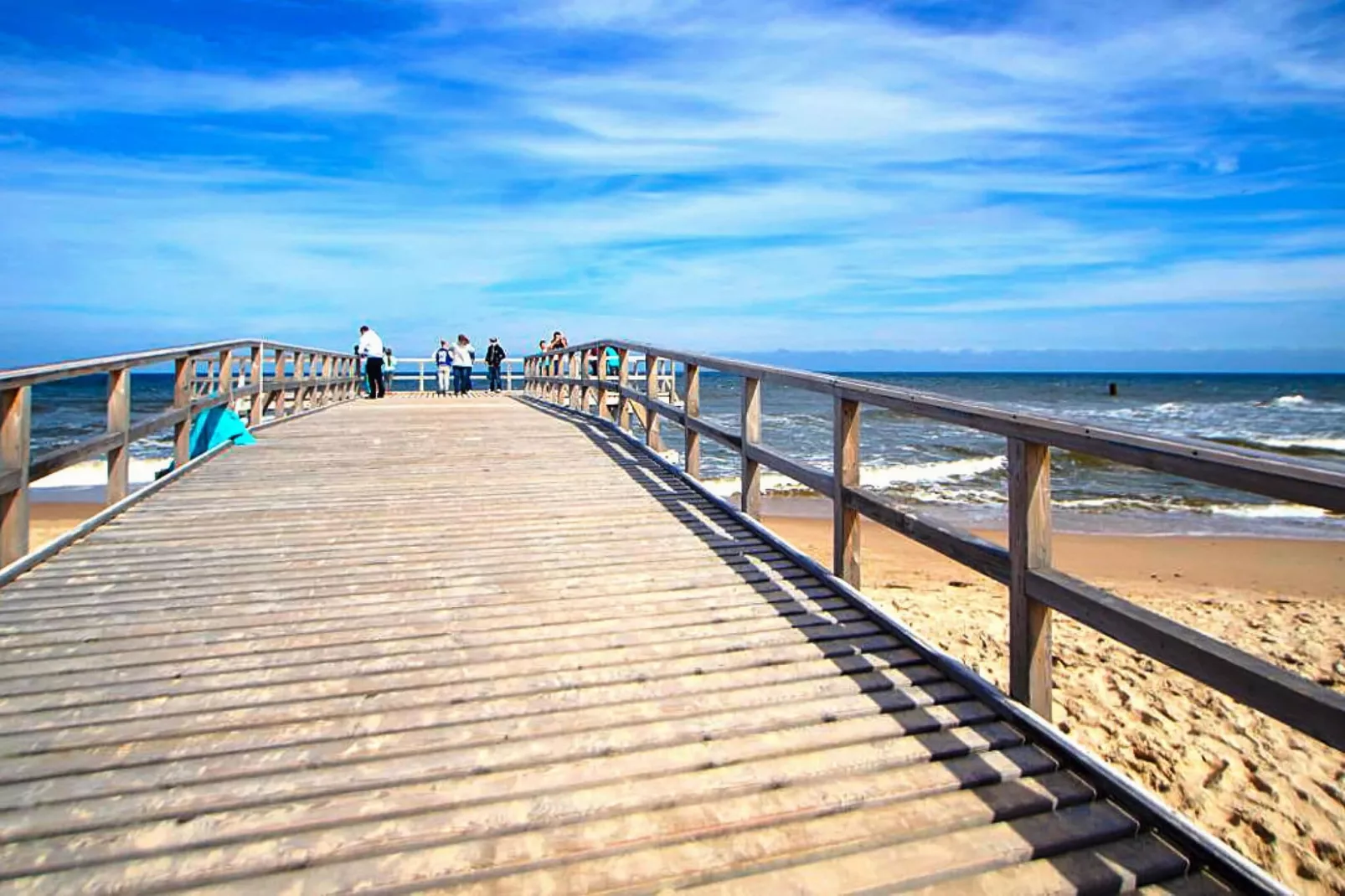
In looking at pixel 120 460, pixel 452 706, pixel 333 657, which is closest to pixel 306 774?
pixel 452 706

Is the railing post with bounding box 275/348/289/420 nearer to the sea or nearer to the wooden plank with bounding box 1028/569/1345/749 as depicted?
the sea

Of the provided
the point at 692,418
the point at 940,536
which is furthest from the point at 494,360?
the point at 940,536

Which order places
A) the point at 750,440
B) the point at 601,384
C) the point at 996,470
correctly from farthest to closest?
1. the point at 996,470
2. the point at 601,384
3. the point at 750,440

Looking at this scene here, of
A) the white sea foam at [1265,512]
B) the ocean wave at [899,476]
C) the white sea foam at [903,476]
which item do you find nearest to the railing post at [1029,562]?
the white sea foam at [903,476]

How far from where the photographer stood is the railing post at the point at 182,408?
23.3 feet

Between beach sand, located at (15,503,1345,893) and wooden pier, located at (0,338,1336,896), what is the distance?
2.21 metres

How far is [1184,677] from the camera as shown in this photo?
611 centimetres

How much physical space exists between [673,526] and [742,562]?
857 mm

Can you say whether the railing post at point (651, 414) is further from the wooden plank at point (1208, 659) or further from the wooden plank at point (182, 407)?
the wooden plank at point (1208, 659)

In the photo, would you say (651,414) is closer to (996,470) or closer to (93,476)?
(996,470)

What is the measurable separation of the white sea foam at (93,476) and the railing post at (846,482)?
16.0 metres

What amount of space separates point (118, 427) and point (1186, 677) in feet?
25.5

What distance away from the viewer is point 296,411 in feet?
40.5

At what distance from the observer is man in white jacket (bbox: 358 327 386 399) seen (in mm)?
17547
